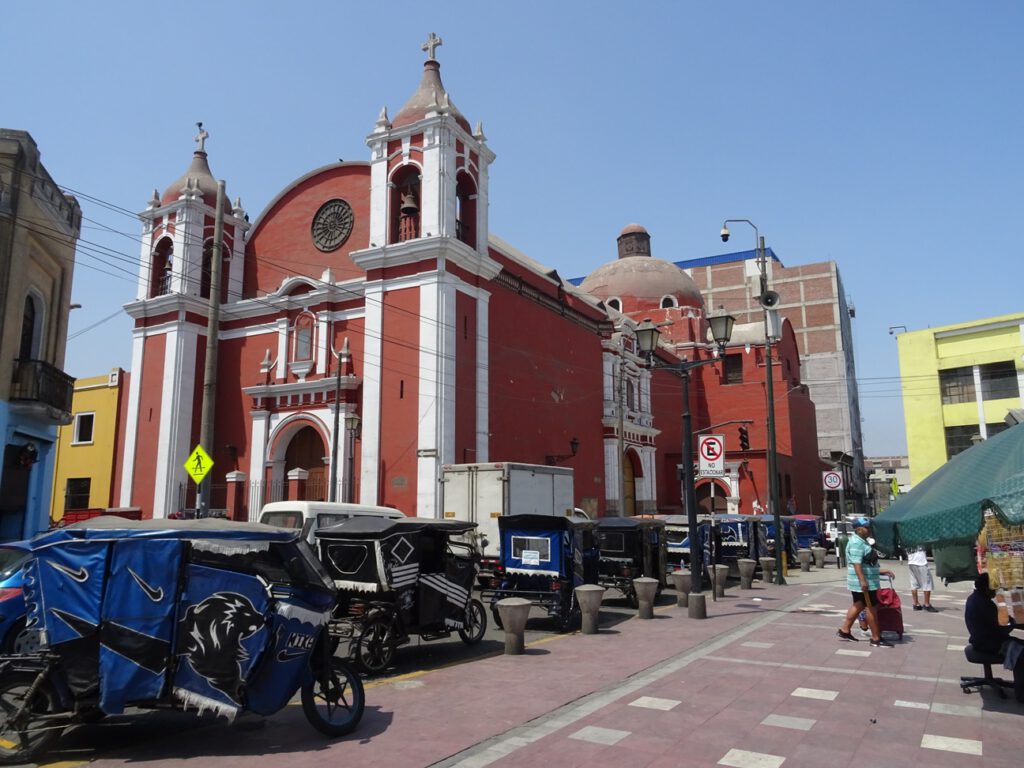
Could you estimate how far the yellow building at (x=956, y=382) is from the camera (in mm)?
31812

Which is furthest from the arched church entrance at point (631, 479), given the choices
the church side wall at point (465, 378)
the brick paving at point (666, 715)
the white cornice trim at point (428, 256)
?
the brick paving at point (666, 715)

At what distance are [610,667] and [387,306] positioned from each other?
52.2 ft

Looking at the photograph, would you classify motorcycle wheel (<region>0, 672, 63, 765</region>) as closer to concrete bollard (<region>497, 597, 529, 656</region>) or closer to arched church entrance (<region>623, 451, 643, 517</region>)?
concrete bollard (<region>497, 597, 529, 656</region>)

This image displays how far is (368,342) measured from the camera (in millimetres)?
22969

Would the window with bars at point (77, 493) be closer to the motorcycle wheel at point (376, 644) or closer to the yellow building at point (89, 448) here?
the yellow building at point (89, 448)

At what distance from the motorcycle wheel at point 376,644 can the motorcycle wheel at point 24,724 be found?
333 centimetres

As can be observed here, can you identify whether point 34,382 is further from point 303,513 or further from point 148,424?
point 148,424

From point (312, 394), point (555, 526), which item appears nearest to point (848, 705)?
point (555, 526)

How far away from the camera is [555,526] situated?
12.1 metres

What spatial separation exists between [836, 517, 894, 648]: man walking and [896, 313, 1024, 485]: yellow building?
85.4 ft

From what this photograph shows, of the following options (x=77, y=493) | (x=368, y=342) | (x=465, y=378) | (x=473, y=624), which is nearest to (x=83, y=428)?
(x=77, y=493)

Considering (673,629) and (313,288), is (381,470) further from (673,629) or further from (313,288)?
(673,629)

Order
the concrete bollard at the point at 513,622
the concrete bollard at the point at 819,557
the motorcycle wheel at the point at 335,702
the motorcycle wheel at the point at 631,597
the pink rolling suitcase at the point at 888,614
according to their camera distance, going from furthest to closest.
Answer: the concrete bollard at the point at 819,557 < the motorcycle wheel at the point at 631,597 < the pink rolling suitcase at the point at 888,614 < the concrete bollard at the point at 513,622 < the motorcycle wheel at the point at 335,702

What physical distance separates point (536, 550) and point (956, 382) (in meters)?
29.5
